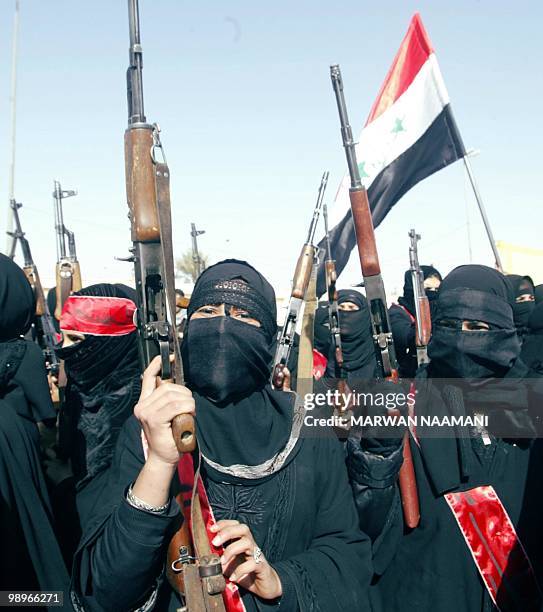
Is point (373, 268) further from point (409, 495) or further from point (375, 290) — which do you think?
point (409, 495)

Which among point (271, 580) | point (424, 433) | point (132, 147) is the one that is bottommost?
point (271, 580)

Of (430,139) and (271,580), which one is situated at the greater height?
(430,139)

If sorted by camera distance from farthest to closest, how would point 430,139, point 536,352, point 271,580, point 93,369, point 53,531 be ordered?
1. point 430,139
2. point 536,352
3. point 93,369
4. point 53,531
5. point 271,580

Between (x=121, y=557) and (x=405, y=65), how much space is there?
6310 mm

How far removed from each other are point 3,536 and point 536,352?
361 centimetres

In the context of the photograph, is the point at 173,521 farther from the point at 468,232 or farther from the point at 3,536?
the point at 468,232

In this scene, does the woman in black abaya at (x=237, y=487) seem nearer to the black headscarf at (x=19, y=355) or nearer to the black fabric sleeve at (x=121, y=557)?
the black fabric sleeve at (x=121, y=557)

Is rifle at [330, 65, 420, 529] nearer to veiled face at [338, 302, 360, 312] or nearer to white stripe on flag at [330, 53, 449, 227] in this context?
white stripe on flag at [330, 53, 449, 227]

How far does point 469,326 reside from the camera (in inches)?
106

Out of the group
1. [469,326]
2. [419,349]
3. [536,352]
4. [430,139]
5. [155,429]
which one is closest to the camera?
[155,429]

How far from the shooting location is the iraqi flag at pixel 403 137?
20.2 feet

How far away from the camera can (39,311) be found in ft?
19.6

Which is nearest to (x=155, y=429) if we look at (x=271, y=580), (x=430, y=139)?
(x=271, y=580)

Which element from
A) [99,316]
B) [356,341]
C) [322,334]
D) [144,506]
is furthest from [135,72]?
[322,334]
